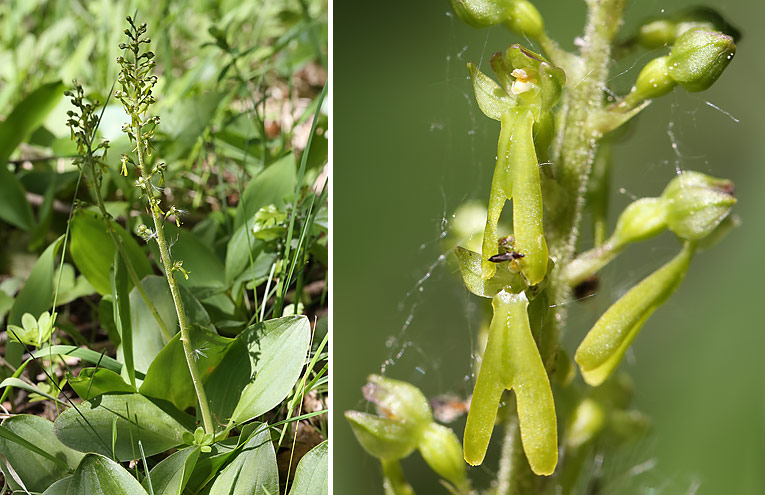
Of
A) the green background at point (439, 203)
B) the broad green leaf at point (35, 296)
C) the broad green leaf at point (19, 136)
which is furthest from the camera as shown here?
the broad green leaf at point (19, 136)

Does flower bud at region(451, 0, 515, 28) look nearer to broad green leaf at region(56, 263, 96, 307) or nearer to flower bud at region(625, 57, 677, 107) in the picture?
flower bud at region(625, 57, 677, 107)

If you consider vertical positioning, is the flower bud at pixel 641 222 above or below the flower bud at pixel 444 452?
above

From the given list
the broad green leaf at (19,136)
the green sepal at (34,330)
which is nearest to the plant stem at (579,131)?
the green sepal at (34,330)

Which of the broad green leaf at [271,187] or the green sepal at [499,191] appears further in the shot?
the broad green leaf at [271,187]

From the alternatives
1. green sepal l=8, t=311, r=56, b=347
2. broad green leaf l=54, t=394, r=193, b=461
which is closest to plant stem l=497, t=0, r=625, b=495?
broad green leaf l=54, t=394, r=193, b=461

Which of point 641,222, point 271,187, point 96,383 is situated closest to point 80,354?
point 96,383

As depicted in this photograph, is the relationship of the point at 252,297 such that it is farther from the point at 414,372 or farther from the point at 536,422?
the point at 536,422

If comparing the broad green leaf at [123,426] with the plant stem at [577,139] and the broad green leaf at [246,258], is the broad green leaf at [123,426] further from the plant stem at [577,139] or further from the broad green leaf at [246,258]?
the plant stem at [577,139]
